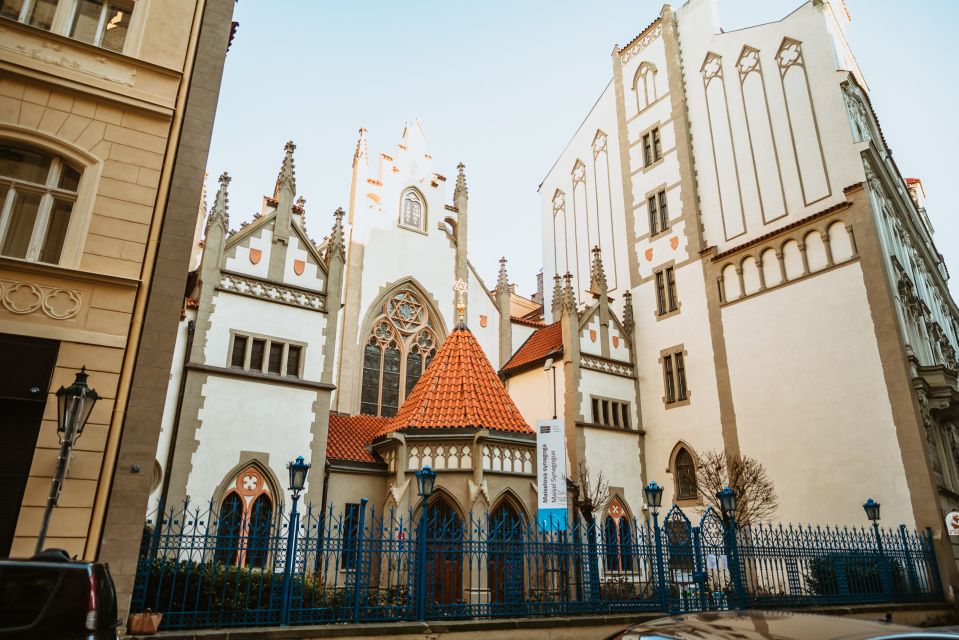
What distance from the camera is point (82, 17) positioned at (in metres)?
10.8

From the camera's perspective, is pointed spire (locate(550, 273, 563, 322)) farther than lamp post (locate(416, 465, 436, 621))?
Yes

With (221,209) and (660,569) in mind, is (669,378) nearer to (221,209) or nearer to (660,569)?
(660,569)

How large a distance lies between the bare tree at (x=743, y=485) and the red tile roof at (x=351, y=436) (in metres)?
10.9

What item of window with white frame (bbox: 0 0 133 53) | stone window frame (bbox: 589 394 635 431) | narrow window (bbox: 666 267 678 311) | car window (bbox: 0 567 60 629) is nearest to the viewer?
car window (bbox: 0 567 60 629)

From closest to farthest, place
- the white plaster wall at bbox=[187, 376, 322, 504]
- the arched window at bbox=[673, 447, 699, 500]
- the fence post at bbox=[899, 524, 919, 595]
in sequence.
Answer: the white plaster wall at bbox=[187, 376, 322, 504] < the fence post at bbox=[899, 524, 919, 595] < the arched window at bbox=[673, 447, 699, 500]

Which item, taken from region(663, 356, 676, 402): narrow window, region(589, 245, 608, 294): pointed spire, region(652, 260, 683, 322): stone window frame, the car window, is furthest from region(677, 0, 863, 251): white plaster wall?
the car window

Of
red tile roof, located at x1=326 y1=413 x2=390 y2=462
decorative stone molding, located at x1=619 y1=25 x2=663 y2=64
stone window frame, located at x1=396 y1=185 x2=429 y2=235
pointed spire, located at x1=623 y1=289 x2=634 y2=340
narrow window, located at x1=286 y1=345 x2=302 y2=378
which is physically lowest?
red tile roof, located at x1=326 y1=413 x2=390 y2=462

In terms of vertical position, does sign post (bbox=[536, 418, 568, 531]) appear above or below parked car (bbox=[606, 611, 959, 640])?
above

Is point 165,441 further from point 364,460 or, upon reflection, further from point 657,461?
point 657,461

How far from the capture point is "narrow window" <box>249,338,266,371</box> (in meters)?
16.9

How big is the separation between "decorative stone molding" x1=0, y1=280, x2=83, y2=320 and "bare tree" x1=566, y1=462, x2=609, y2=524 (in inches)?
577

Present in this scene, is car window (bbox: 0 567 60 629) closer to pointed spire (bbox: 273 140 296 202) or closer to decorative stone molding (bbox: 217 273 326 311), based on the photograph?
decorative stone molding (bbox: 217 273 326 311)

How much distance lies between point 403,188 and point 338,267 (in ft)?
28.0

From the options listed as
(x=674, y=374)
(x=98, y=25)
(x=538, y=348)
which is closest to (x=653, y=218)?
(x=674, y=374)
